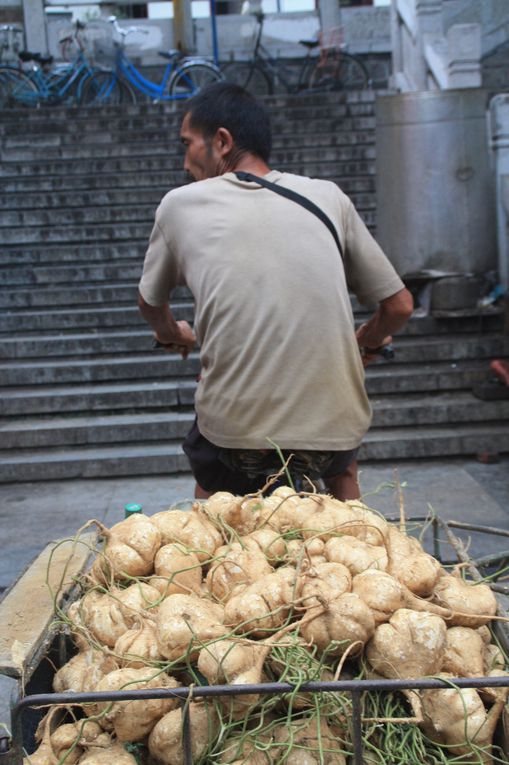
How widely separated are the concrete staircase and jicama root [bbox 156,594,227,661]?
475cm

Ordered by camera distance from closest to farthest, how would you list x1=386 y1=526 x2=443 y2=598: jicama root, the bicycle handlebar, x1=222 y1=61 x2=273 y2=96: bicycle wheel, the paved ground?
x1=386 y1=526 x2=443 y2=598: jicama root < the paved ground < x1=222 y1=61 x2=273 y2=96: bicycle wheel < the bicycle handlebar

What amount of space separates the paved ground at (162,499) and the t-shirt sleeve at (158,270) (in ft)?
8.28

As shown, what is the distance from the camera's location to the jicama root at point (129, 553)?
2.06m

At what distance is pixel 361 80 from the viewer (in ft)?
52.4

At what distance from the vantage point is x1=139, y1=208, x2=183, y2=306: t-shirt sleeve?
2.80 metres

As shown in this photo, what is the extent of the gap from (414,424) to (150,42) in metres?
13.1

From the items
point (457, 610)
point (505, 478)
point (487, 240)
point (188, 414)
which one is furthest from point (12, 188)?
point (457, 610)

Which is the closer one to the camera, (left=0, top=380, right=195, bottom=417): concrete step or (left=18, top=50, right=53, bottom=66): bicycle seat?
(left=0, top=380, right=195, bottom=417): concrete step

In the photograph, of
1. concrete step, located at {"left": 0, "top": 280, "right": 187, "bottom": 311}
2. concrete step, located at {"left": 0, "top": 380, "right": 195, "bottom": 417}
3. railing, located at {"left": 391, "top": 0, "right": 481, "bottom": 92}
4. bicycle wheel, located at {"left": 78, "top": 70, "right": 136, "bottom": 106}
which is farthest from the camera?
bicycle wheel, located at {"left": 78, "top": 70, "right": 136, "bottom": 106}

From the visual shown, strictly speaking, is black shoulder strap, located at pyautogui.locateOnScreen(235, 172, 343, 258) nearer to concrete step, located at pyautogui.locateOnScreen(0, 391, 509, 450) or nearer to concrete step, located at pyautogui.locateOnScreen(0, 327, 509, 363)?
concrete step, located at pyautogui.locateOnScreen(0, 391, 509, 450)

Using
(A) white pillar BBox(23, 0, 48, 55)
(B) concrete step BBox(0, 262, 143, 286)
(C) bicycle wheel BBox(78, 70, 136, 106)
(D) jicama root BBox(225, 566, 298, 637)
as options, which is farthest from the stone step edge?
(A) white pillar BBox(23, 0, 48, 55)

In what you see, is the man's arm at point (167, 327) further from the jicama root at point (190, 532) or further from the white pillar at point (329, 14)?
the white pillar at point (329, 14)

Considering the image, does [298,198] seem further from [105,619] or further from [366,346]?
[105,619]

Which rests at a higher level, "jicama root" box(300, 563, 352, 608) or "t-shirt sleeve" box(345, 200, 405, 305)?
"t-shirt sleeve" box(345, 200, 405, 305)
